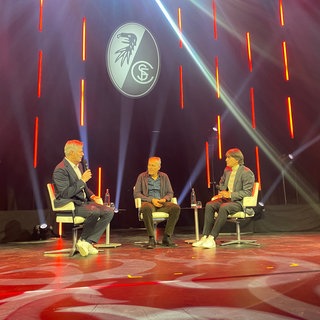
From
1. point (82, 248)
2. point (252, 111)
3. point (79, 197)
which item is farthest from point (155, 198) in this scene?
point (252, 111)

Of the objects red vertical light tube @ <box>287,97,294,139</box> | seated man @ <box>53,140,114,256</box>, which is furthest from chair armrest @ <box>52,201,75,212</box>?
red vertical light tube @ <box>287,97,294,139</box>

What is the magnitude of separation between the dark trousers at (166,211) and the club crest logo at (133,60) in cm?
354

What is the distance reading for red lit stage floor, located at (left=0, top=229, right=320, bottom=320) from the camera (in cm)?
128

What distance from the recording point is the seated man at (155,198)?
12.0 ft

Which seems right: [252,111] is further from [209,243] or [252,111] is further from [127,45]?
[209,243]

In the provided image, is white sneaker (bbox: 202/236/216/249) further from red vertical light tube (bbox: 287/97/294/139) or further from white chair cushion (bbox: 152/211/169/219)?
red vertical light tube (bbox: 287/97/294/139)

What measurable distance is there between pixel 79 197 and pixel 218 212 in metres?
1.53

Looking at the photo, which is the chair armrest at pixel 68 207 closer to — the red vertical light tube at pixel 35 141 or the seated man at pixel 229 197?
the seated man at pixel 229 197

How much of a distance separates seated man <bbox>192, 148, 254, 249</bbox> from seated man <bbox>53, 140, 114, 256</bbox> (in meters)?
1.11

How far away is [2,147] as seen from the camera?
5.17 metres

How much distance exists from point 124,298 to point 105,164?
206 inches

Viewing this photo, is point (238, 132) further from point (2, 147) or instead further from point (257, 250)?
point (2, 147)

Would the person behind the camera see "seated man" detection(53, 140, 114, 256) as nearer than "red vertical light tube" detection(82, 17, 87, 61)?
Yes

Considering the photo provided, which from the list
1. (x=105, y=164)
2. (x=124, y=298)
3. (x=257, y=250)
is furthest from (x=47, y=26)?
(x=124, y=298)
